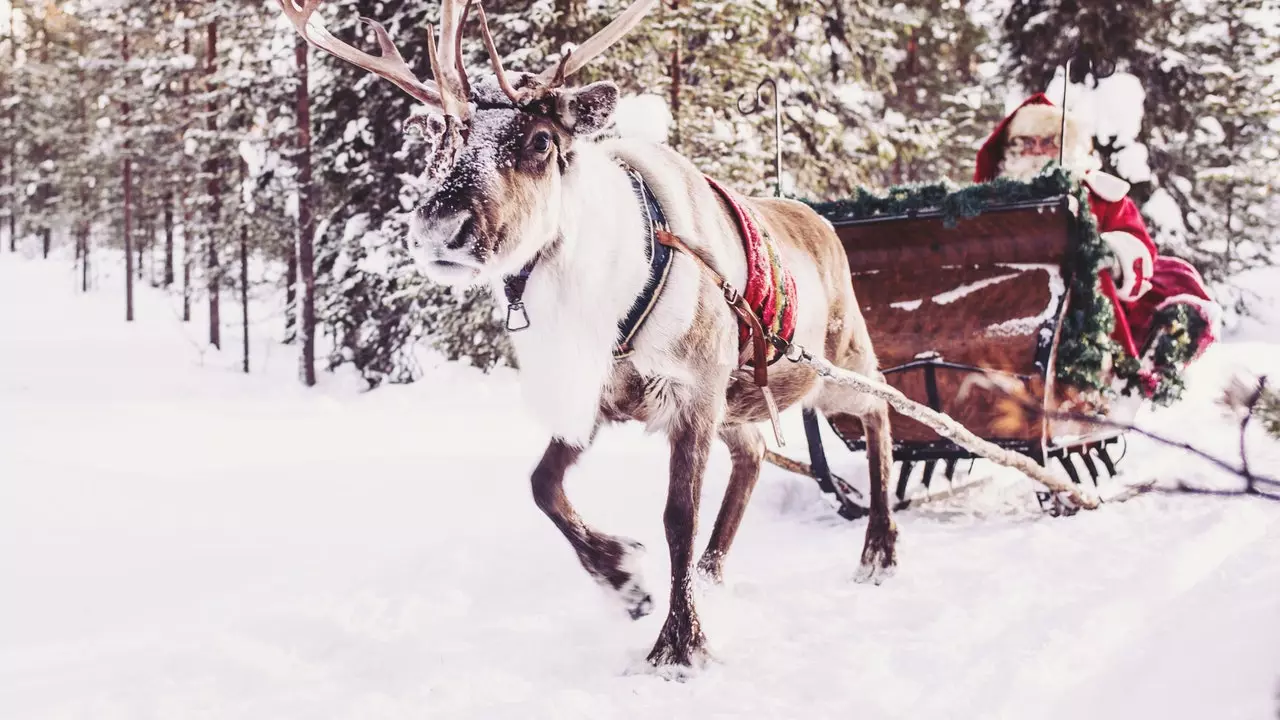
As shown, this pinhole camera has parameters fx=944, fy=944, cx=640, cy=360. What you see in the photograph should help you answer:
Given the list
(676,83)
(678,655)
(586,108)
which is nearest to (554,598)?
(678,655)

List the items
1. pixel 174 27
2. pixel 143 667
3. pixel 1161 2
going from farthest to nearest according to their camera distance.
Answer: pixel 174 27, pixel 1161 2, pixel 143 667

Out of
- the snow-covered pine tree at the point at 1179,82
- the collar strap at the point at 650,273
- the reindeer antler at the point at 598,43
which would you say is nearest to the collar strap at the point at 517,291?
the collar strap at the point at 650,273

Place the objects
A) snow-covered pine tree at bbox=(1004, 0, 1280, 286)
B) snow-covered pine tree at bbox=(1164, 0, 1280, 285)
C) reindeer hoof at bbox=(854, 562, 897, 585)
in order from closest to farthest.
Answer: reindeer hoof at bbox=(854, 562, 897, 585) → snow-covered pine tree at bbox=(1004, 0, 1280, 286) → snow-covered pine tree at bbox=(1164, 0, 1280, 285)

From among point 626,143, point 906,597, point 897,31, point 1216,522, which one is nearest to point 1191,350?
point 1216,522

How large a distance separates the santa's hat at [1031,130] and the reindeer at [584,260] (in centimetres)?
350

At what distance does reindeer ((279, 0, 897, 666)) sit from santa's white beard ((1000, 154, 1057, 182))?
11.6 ft

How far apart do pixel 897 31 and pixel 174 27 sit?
1508cm

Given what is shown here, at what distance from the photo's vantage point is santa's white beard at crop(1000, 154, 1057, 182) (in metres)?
6.55

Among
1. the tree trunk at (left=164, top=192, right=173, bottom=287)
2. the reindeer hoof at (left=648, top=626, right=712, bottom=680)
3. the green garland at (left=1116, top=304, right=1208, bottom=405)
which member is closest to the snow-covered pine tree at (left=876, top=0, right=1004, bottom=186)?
the green garland at (left=1116, top=304, right=1208, bottom=405)

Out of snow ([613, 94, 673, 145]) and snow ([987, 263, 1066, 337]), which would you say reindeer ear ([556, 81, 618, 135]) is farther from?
snow ([613, 94, 673, 145])

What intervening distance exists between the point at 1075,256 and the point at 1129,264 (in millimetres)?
666

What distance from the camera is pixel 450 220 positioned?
2705 mm

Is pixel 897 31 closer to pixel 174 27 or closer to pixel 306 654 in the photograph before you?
pixel 174 27

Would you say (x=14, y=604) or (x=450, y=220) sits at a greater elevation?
(x=450, y=220)
